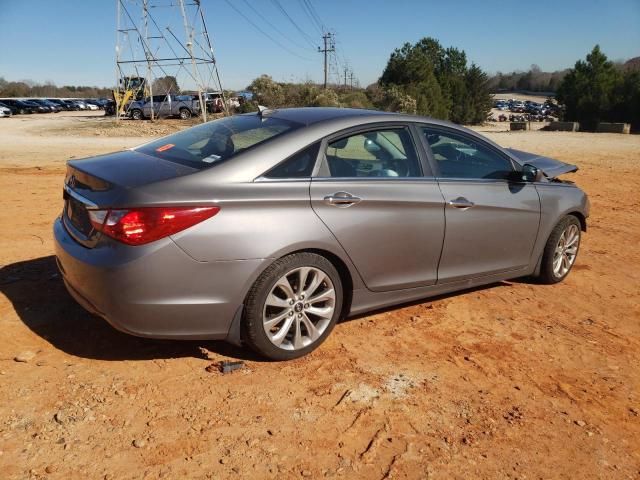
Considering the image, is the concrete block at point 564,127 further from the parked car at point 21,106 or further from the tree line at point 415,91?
the parked car at point 21,106

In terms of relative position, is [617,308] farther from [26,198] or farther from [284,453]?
[26,198]

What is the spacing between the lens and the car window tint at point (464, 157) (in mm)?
4328

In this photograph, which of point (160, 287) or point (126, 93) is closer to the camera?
point (160, 287)

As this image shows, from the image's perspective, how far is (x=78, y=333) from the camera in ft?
12.5

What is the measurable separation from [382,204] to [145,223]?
62.5 inches

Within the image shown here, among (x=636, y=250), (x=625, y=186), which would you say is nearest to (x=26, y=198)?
(x=636, y=250)

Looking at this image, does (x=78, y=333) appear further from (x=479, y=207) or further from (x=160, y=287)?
(x=479, y=207)

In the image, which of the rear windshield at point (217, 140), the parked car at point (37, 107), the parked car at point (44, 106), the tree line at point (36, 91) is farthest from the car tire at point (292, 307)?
the tree line at point (36, 91)

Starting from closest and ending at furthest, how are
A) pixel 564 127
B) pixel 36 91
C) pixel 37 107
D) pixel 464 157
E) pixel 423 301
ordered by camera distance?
1. pixel 464 157
2. pixel 423 301
3. pixel 564 127
4. pixel 37 107
5. pixel 36 91

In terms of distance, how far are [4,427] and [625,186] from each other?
12.4 m

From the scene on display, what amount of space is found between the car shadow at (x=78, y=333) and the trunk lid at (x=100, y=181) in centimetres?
75

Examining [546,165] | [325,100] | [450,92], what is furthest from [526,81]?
[546,165]

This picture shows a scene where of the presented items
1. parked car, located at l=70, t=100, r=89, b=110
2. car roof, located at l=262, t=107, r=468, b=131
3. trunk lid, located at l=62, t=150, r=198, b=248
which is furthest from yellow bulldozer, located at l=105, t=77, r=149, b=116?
trunk lid, located at l=62, t=150, r=198, b=248

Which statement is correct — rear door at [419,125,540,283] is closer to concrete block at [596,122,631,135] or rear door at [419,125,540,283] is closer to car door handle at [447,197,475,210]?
car door handle at [447,197,475,210]
